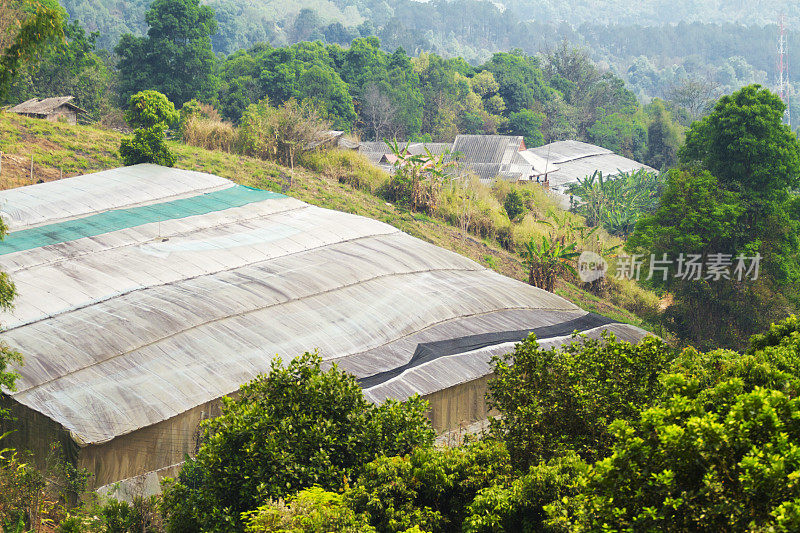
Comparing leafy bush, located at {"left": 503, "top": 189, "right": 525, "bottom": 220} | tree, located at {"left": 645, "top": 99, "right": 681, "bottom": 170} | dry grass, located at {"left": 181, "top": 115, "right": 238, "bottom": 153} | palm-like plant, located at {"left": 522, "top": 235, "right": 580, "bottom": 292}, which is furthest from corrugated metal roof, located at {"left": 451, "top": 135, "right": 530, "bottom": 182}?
tree, located at {"left": 645, "top": 99, "right": 681, "bottom": 170}

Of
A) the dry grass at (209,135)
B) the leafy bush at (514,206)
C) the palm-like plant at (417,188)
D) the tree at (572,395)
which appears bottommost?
the leafy bush at (514,206)

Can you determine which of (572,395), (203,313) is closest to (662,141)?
(203,313)

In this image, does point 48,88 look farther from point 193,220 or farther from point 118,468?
point 118,468

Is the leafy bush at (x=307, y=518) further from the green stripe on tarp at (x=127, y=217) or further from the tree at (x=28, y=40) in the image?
the green stripe on tarp at (x=127, y=217)

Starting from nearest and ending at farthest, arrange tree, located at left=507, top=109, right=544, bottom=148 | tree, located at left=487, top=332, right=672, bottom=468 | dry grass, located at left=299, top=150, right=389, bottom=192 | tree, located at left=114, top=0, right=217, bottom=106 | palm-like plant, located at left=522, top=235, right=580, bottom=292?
tree, located at left=487, top=332, right=672, bottom=468 < palm-like plant, located at left=522, top=235, right=580, bottom=292 < dry grass, located at left=299, top=150, right=389, bottom=192 < tree, located at left=114, top=0, right=217, bottom=106 < tree, located at left=507, top=109, right=544, bottom=148

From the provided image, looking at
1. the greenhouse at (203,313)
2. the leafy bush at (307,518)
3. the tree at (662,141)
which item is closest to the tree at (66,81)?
the greenhouse at (203,313)

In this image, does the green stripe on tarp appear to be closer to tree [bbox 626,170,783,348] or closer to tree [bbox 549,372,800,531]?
tree [bbox 626,170,783,348]

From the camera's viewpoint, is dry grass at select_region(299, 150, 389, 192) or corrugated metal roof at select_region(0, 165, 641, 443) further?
dry grass at select_region(299, 150, 389, 192)
